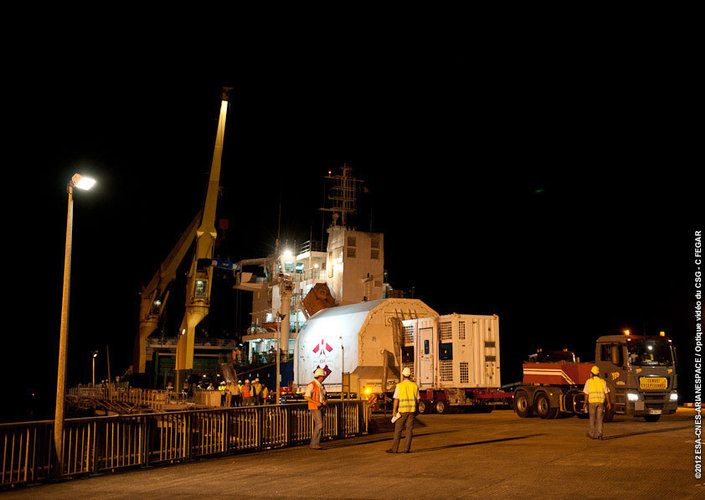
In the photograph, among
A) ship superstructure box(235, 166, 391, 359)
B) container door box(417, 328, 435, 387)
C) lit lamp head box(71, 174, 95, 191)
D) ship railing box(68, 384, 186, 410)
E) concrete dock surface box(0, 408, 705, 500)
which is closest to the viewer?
concrete dock surface box(0, 408, 705, 500)

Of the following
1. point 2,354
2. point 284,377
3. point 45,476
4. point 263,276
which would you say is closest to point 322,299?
point 284,377

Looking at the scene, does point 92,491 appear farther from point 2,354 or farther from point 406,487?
point 2,354

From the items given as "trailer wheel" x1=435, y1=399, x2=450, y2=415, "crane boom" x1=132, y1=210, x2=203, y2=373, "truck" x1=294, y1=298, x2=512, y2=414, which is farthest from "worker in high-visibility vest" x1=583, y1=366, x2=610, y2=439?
"crane boom" x1=132, y1=210, x2=203, y2=373

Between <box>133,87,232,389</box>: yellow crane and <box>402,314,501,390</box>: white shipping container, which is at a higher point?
<box>133,87,232,389</box>: yellow crane

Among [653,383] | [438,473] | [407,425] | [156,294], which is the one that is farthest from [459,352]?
[156,294]

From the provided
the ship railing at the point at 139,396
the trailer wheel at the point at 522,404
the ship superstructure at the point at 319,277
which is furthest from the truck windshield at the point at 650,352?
the ship railing at the point at 139,396

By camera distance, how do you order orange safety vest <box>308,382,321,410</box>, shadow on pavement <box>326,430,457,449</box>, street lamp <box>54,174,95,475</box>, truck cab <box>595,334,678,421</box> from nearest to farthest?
1. street lamp <box>54,174,95,475</box>
2. orange safety vest <box>308,382,321,410</box>
3. shadow on pavement <box>326,430,457,449</box>
4. truck cab <box>595,334,678,421</box>

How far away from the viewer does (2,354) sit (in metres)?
151

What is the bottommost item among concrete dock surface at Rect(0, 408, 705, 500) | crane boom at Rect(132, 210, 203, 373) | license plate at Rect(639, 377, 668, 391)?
concrete dock surface at Rect(0, 408, 705, 500)

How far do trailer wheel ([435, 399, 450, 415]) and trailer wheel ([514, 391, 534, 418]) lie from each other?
2929 millimetres

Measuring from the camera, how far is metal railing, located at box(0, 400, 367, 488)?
1127 centimetres

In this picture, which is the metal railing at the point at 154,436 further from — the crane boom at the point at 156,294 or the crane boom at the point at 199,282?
the crane boom at the point at 156,294

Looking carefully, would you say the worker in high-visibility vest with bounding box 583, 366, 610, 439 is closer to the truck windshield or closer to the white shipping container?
the truck windshield

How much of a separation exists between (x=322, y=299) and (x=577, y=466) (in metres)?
27.5
